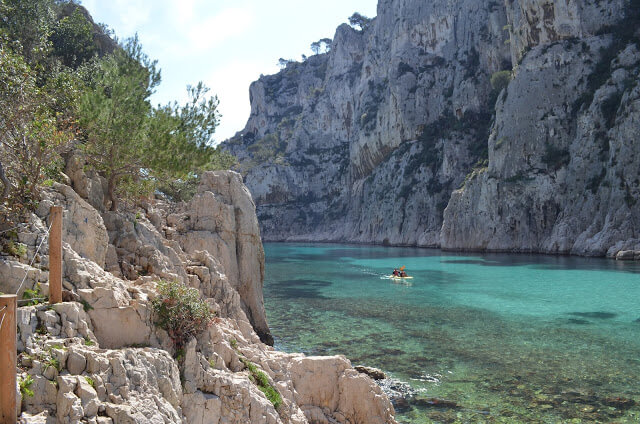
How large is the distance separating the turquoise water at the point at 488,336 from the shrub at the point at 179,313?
230 inches

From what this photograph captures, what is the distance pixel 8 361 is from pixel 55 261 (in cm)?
182

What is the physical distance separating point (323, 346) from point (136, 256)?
29.2ft

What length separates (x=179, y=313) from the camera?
313 inches

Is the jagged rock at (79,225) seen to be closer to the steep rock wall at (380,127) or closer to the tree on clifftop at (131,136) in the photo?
the tree on clifftop at (131,136)

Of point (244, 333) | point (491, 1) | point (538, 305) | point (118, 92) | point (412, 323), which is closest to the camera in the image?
point (244, 333)

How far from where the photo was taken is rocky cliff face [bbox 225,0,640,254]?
2144 inches

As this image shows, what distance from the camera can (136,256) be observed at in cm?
1058

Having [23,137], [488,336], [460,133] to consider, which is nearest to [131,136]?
[23,137]

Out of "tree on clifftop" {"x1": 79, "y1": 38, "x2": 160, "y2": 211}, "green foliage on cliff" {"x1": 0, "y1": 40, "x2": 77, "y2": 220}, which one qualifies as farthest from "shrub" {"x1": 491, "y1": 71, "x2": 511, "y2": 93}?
"green foliage on cliff" {"x1": 0, "y1": 40, "x2": 77, "y2": 220}

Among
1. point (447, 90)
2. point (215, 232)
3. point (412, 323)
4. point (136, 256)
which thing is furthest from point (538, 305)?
point (447, 90)

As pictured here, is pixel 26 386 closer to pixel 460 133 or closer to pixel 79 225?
pixel 79 225

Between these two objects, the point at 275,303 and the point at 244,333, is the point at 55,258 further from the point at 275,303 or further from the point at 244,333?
the point at 275,303

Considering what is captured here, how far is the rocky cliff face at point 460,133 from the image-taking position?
2144 inches

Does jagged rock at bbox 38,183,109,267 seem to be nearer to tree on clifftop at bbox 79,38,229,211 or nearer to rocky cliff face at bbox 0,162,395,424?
rocky cliff face at bbox 0,162,395,424
